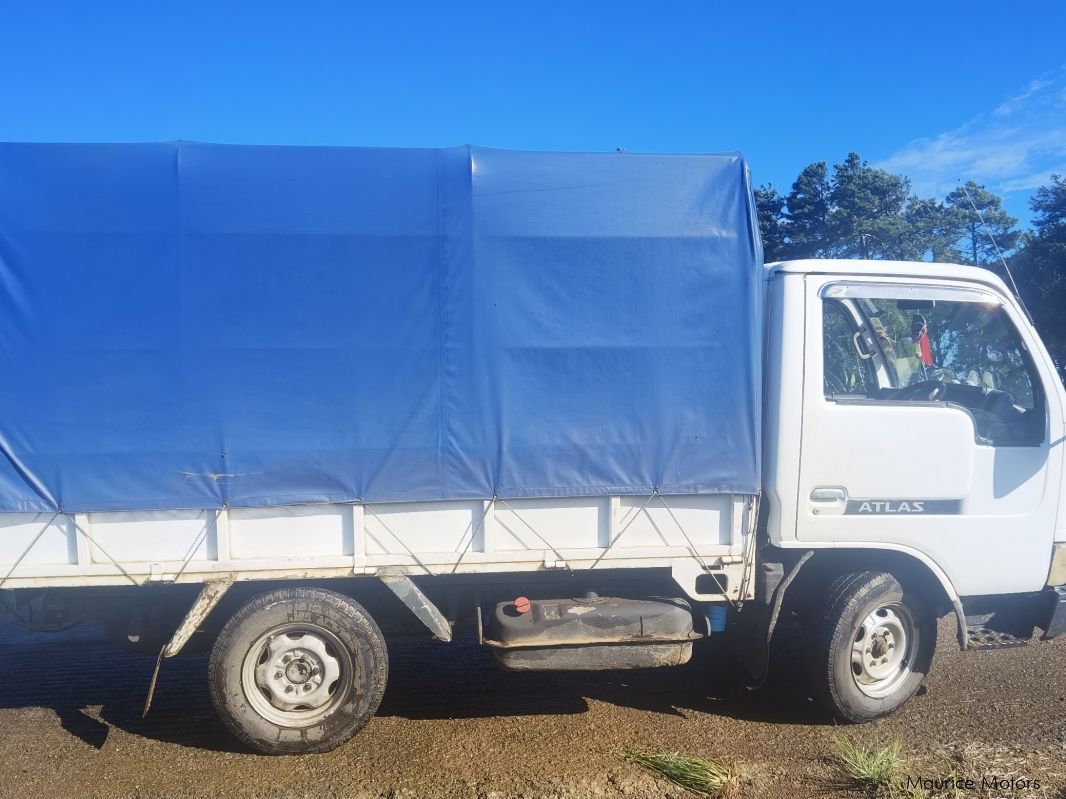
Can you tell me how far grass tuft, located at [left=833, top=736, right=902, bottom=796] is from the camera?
3.59 m

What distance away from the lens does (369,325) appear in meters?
3.91

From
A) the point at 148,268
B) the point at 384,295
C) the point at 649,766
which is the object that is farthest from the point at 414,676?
the point at 148,268

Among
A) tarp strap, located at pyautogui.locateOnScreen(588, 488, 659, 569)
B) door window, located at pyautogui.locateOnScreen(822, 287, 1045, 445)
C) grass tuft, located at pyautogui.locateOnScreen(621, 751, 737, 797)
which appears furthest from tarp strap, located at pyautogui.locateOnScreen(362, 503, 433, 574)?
door window, located at pyautogui.locateOnScreen(822, 287, 1045, 445)

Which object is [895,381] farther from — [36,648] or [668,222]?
[36,648]

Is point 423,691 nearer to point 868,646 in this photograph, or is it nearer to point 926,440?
point 868,646

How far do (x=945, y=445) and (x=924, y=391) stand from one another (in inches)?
24.0

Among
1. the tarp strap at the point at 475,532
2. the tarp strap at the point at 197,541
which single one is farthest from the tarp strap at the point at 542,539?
the tarp strap at the point at 197,541

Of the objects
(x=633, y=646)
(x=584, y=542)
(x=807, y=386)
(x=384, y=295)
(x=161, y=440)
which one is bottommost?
(x=633, y=646)

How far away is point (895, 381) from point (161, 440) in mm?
4541

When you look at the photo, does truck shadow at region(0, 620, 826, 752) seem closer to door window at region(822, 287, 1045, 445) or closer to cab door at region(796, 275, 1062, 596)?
cab door at region(796, 275, 1062, 596)

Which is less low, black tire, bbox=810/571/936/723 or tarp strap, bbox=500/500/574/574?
tarp strap, bbox=500/500/574/574

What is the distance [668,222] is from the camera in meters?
4.05

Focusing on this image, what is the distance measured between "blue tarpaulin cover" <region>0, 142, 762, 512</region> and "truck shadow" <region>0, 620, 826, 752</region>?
1.49 m

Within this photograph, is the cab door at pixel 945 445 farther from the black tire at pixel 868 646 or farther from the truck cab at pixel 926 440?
the black tire at pixel 868 646
